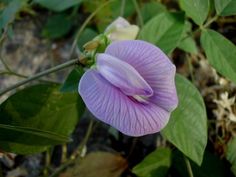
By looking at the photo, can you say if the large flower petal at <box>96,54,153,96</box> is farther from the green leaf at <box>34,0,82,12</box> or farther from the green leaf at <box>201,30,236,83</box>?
the green leaf at <box>34,0,82,12</box>

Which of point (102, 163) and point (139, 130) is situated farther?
point (102, 163)

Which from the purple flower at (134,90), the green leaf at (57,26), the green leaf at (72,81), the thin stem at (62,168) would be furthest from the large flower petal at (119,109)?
the green leaf at (57,26)

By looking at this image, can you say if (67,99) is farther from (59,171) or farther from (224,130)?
(224,130)

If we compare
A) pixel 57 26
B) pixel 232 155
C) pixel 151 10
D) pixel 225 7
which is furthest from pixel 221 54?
pixel 57 26

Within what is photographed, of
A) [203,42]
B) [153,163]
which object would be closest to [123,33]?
[203,42]

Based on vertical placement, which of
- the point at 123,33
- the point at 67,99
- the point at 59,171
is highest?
the point at 123,33

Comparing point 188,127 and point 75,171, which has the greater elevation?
point 188,127

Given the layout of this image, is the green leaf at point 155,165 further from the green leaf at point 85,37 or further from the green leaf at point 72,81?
the green leaf at point 85,37
